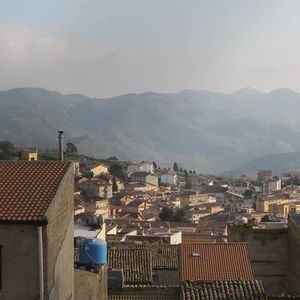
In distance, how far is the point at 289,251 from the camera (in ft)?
87.0

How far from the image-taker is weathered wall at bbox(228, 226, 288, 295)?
87.0 ft

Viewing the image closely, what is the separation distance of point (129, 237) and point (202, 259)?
18.9 m

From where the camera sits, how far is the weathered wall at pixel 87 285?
41.7 ft

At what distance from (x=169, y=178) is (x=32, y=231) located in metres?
162

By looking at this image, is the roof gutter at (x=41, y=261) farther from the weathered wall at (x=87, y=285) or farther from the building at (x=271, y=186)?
the building at (x=271, y=186)

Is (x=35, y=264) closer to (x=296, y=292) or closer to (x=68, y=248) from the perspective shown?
(x=68, y=248)

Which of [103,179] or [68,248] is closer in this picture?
[68,248]

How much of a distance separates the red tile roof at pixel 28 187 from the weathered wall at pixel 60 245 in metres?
0.16

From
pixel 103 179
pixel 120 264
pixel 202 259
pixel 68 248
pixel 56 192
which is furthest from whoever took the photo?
pixel 103 179

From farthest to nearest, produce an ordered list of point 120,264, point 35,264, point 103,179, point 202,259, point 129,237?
point 103,179 → point 129,237 → point 120,264 → point 202,259 → point 35,264

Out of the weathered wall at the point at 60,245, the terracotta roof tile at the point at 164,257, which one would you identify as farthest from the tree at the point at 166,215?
the weathered wall at the point at 60,245

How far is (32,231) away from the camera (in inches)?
392

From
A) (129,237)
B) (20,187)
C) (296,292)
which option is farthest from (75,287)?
(129,237)

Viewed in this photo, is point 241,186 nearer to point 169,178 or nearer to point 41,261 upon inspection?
point 169,178
